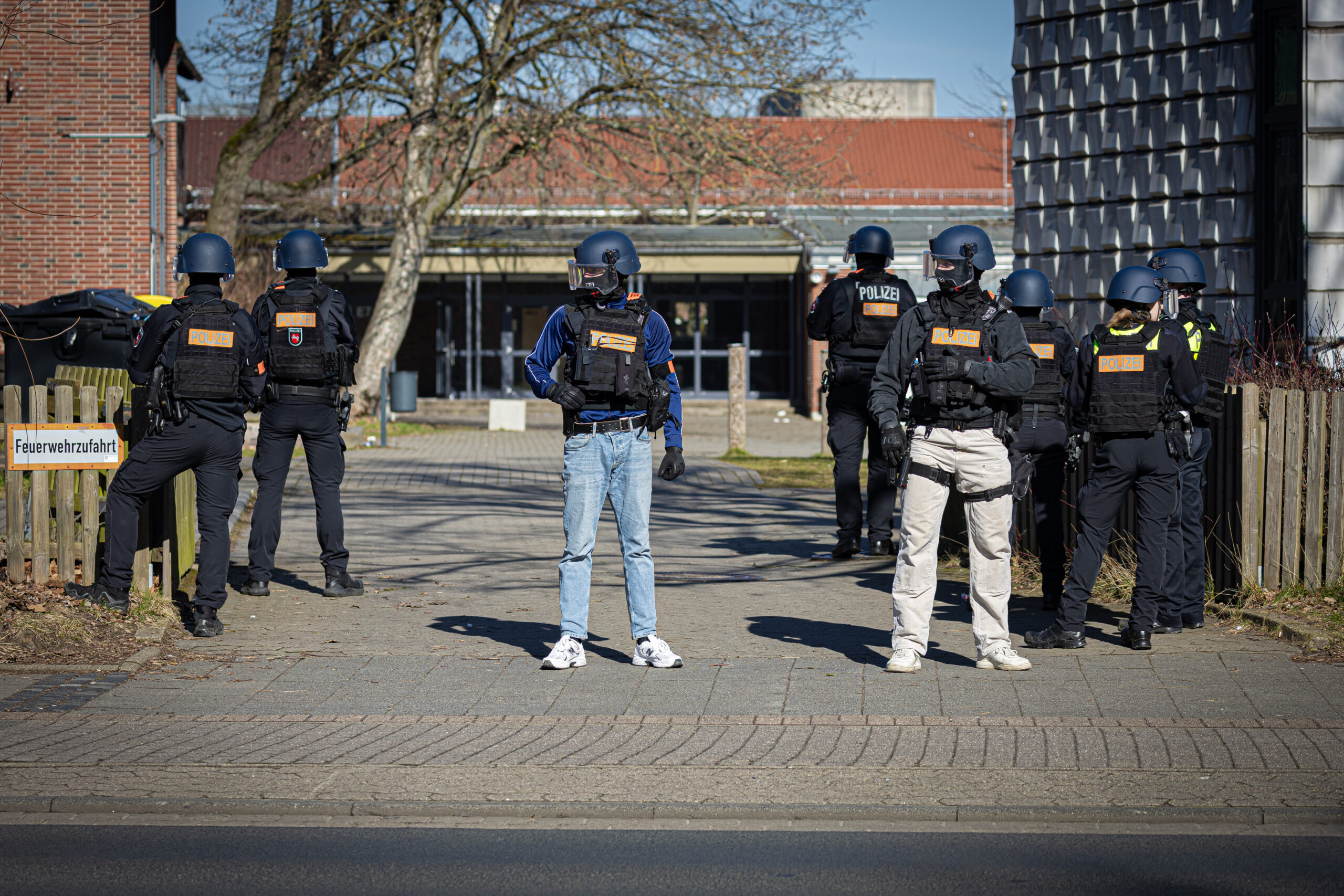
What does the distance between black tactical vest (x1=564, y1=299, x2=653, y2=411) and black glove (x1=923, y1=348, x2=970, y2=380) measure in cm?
124

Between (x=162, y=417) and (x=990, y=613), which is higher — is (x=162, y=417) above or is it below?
above

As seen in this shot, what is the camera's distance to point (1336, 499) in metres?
8.08

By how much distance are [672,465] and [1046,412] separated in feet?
8.09

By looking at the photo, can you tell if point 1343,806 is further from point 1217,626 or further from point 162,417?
point 162,417

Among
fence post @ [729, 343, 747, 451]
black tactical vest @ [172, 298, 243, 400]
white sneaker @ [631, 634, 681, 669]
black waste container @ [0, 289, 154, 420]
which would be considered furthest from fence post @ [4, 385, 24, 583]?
fence post @ [729, 343, 747, 451]

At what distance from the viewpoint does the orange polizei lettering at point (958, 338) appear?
22.0 feet

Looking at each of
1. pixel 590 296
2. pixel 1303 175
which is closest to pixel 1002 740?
pixel 590 296

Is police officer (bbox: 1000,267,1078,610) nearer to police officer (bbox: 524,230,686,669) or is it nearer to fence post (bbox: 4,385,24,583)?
police officer (bbox: 524,230,686,669)

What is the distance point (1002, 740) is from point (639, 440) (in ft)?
7.18

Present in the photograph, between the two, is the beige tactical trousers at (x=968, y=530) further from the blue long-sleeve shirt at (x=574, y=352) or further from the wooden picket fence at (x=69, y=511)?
the wooden picket fence at (x=69, y=511)

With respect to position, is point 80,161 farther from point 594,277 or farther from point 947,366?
point 947,366

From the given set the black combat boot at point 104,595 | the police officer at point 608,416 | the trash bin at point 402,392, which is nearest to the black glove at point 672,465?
the police officer at point 608,416

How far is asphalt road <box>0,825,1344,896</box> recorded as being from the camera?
430 cm

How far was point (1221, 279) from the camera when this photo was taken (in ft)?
41.6
